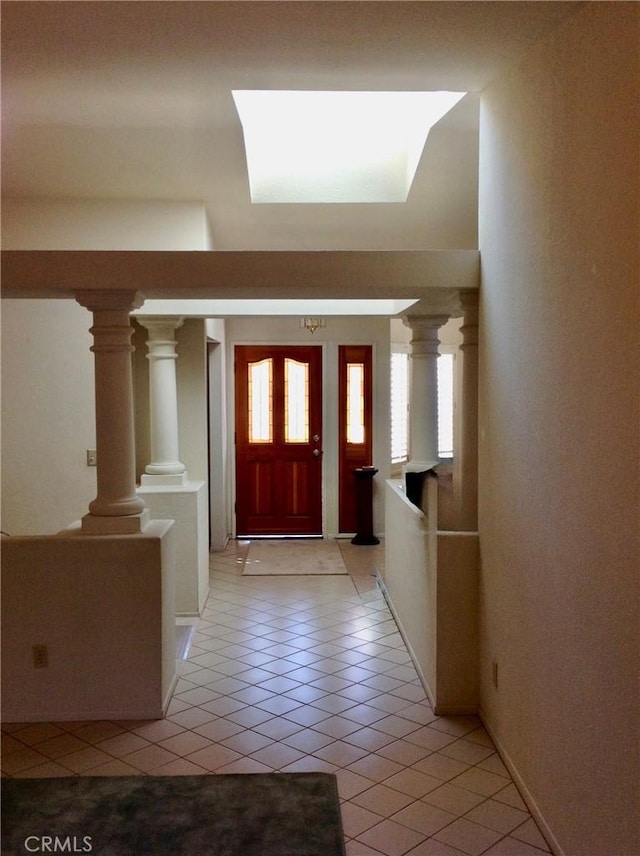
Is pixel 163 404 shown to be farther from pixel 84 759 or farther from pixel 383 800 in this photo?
pixel 383 800

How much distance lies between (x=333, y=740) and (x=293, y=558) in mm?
3968

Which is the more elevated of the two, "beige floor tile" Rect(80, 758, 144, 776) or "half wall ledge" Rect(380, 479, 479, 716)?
"half wall ledge" Rect(380, 479, 479, 716)

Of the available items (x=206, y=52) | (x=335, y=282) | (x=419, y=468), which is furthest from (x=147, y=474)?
(x=206, y=52)

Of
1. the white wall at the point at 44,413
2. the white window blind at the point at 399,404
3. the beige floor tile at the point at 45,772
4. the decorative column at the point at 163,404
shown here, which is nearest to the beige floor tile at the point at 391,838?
the beige floor tile at the point at 45,772

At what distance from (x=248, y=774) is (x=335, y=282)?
7.95 feet

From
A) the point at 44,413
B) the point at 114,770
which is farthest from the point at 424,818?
the point at 44,413

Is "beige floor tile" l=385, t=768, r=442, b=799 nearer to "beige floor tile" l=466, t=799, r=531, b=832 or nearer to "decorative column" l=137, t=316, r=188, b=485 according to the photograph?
"beige floor tile" l=466, t=799, r=531, b=832

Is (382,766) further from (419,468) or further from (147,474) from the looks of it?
(147,474)

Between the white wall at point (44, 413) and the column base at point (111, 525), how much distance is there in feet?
5.55

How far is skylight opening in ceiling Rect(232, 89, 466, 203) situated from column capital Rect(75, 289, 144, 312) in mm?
2129

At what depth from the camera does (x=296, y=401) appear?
8633 millimetres

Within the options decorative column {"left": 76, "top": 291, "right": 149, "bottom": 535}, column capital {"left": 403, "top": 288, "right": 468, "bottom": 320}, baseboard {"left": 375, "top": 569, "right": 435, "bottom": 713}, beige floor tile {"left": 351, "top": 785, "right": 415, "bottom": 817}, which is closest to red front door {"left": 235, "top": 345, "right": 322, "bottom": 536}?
baseboard {"left": 375, "top": 569, "right": 435, "bottom": 713}

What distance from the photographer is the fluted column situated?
588 cm

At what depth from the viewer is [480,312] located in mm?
4000
